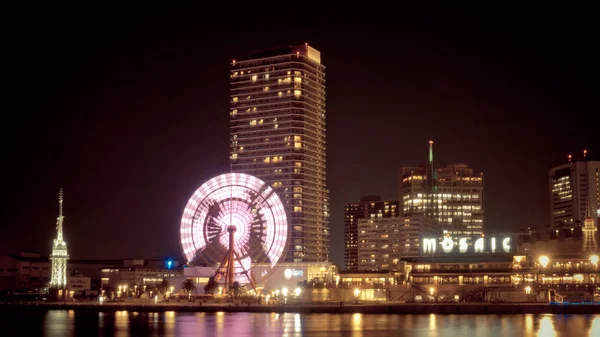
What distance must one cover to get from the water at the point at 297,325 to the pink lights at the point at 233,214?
11834 mm

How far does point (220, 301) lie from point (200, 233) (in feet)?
45.3

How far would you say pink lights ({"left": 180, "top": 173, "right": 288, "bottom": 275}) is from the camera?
14462cm

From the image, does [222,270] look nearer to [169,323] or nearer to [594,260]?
[169,323]

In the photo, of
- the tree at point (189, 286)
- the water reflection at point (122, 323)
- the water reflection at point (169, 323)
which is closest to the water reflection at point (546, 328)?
the water reflection at point (169, 323)

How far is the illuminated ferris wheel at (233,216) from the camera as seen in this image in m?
145

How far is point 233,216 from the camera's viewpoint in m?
145

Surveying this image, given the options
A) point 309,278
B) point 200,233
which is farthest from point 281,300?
point 309,278

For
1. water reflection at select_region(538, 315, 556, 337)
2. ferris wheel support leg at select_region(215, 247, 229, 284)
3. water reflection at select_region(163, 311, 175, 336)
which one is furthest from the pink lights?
water reflection at select_region(538, 315, 556, 337)

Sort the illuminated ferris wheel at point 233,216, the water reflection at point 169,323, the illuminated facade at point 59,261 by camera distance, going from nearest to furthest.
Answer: the water reflection at point 169,323 → the illuminated ferris wheel at point 233,216 → the illuminated facade at point 59,261

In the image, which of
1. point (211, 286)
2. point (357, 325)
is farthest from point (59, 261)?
Result: point (357, 325)

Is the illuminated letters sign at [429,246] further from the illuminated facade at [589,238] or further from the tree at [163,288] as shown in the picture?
the tree at [163,288]

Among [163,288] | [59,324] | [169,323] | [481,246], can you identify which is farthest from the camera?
[163,288]

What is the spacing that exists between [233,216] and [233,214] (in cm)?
31

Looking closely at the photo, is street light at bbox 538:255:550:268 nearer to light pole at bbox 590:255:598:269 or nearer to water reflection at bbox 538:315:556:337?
light pole at bbox 590:255:598:269
